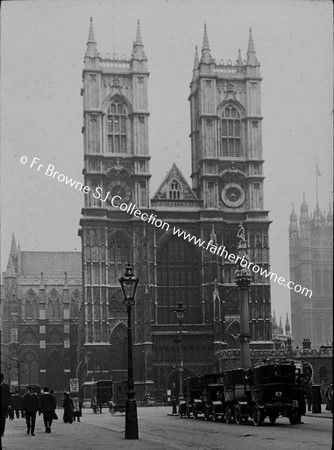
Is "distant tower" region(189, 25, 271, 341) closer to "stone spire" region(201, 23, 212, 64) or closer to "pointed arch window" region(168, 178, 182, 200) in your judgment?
"stone spire" region(201, 23, 212, 64)

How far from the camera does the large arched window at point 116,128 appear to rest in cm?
8356

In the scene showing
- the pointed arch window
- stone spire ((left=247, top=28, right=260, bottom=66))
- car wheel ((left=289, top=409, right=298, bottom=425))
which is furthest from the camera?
stone spire ((left=247, top=28, right=260, bottom=66))

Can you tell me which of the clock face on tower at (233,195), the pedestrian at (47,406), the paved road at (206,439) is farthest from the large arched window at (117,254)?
the pedestrian at (47,406)

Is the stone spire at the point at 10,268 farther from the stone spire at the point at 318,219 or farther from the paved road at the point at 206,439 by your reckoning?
the paved road at the point at 206,439

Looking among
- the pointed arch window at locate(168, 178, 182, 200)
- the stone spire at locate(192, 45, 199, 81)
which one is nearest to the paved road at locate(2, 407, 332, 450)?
the pointed arch window at locate(168, 178, 182, 200)

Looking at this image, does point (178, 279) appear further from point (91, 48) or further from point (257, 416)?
point (257, 416)

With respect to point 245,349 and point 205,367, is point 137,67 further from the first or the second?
point 245,349

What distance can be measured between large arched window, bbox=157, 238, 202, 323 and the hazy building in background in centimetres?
5859

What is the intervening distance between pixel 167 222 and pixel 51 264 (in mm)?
39771

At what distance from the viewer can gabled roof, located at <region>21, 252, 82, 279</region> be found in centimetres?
11738

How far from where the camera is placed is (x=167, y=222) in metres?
82.9

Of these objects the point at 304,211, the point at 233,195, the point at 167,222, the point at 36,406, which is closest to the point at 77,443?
the point at 36,406

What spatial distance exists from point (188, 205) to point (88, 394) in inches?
733

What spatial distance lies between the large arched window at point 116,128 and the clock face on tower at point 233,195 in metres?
9.60
